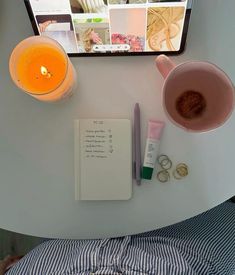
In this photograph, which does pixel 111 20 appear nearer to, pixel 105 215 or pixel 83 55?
pixel 83 55

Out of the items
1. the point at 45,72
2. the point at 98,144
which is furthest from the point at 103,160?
the point at 45,72

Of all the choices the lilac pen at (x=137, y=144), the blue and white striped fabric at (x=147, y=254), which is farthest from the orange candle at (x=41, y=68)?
the blue and white striped fabric at (x=147, y=254)

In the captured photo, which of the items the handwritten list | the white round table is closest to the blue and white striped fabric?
the white round table

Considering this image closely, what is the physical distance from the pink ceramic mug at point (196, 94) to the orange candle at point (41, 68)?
153mm

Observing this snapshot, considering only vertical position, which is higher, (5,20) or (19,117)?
(5,20)

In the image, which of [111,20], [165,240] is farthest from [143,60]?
[165,240]

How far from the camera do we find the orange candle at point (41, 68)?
0.50 meters

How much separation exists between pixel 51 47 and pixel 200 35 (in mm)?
253

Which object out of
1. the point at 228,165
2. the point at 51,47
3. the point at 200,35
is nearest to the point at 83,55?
the point at 51,47

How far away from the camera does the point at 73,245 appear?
0.61 m

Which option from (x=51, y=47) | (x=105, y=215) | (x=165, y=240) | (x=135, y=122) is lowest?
(x=165, y=240)

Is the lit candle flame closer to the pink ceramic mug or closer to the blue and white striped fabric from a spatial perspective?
the pink ceramic mug

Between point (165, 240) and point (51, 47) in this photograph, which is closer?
point (51, 47)

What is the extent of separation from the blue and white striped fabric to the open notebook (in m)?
0.11
